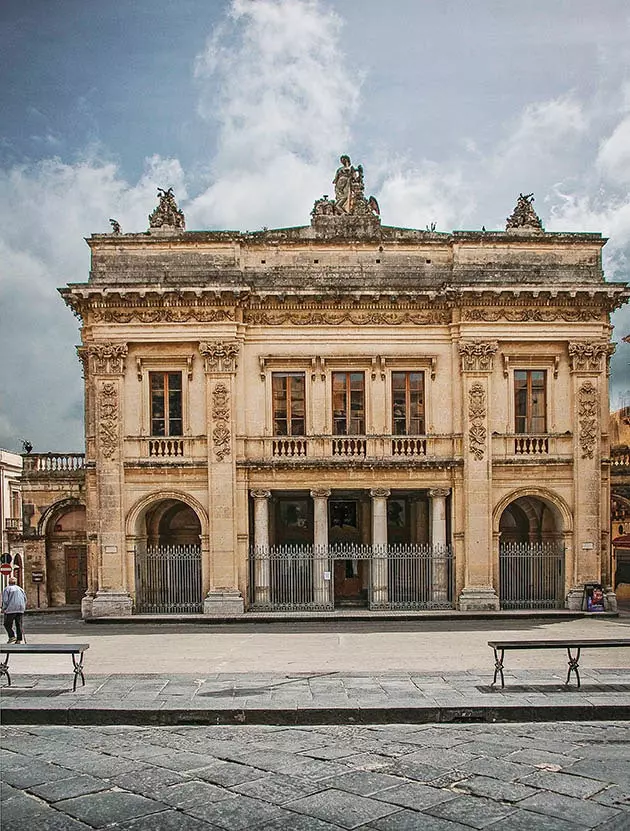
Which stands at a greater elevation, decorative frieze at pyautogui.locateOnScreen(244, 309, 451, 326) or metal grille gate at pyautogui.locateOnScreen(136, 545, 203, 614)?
decorative frieze at pyautogui.locateOnScreen(244, 309, 451, 326)

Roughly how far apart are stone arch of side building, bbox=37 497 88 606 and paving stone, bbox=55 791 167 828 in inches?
850

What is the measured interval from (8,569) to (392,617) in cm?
1138

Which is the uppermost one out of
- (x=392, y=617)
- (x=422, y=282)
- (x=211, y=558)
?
(x=422, y=282)

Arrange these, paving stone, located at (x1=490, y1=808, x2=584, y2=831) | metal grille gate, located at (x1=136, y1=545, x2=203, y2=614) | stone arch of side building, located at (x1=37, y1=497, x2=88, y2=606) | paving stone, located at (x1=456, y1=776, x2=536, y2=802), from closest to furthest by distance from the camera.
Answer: paving stone, located at (x1=490, y1=808, x2=584, y2=831) → paving stone, located at (x1=456, y1=776, x2=536, y2=802) → metal grille gate, located at (x1=136, y1=545, x2=203, y2=614) → stone arch of side building, located at (x1=37, y1=497, x2=88, y2=606)

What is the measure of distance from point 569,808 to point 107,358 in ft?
68.1

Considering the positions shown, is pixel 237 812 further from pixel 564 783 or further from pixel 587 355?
pixel 587 355

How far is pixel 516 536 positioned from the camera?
29875 millimetres

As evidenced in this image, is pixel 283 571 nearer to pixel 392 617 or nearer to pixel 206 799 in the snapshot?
pixel 392 617

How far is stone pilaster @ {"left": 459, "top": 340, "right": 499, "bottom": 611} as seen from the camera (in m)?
26.4

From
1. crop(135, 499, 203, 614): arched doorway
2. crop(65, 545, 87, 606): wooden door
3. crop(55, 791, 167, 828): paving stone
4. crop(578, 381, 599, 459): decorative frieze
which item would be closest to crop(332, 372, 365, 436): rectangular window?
crop(135, 499, 203, 614): arched doorway

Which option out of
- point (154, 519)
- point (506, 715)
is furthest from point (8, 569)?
point (506, 715)

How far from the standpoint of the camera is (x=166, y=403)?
26.9 meters

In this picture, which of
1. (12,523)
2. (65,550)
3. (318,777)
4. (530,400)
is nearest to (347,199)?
(530,400)

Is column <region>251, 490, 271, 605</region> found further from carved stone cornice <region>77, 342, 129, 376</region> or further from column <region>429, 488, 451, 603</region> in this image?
carved stone cornice <region>77, 342, 129, 376</region>
